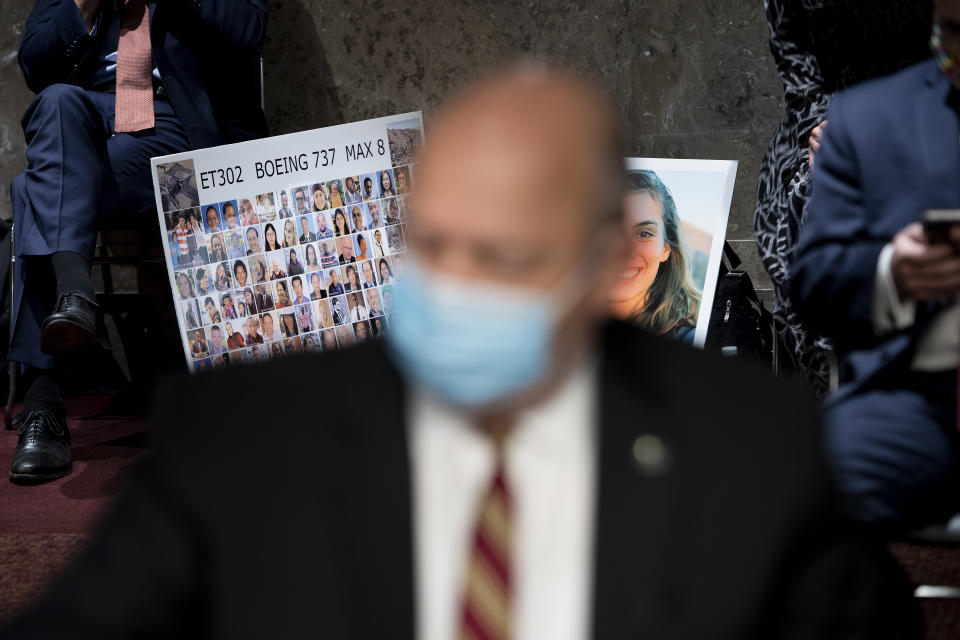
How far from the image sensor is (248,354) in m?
3.33

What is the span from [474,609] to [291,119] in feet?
12.6

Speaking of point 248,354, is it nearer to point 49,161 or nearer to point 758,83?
point 49,161

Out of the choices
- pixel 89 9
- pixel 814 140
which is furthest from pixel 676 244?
pixel 89 9

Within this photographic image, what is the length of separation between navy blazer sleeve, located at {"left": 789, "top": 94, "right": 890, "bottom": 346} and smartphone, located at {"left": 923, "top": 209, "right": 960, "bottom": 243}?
0.17m

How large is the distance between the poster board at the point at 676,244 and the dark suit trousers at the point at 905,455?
1417mm

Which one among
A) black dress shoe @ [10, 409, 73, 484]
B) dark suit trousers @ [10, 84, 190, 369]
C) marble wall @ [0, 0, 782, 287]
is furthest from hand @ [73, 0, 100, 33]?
black dress shoe @ [10, 409, 73, 484]

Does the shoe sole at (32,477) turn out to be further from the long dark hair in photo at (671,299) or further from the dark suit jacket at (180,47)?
the long dark hair in photo at (671,299)

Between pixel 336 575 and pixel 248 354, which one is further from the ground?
pixel 336 575

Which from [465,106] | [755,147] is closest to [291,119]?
[755,147]

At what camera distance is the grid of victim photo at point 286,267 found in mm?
3320

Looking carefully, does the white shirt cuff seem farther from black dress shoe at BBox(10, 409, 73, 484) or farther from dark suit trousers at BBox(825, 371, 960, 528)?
black dress shoe at BBox(10, 409, 73, 484)

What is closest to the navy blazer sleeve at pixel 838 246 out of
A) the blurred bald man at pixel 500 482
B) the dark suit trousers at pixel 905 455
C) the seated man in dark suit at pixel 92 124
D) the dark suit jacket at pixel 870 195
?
the dark suit jacket at pixel 870 195

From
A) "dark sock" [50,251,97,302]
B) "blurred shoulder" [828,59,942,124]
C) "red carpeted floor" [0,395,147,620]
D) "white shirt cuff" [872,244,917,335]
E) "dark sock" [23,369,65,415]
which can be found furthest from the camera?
"dark sock" [23,369,65,415]

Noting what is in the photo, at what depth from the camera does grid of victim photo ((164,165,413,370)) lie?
3.32 metres
